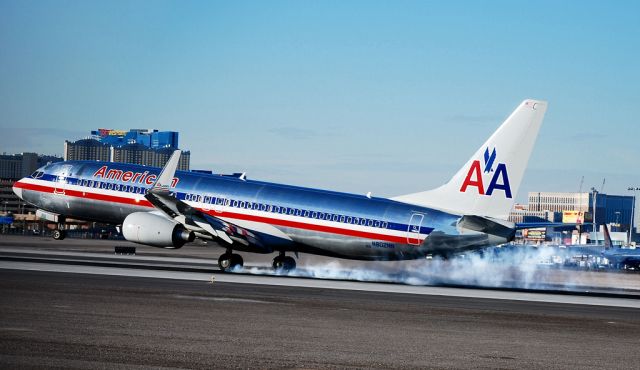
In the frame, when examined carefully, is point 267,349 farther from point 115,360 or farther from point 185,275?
point 185,275

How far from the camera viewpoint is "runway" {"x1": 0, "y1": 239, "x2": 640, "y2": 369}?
24.3 metres

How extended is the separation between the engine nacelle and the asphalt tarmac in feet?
45.9

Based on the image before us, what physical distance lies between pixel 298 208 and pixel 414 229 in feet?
27.3

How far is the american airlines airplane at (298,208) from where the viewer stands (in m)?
55.4

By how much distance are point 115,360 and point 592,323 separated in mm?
20903

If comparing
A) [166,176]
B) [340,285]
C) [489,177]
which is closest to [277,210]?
[166,176]

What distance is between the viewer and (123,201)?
6625cm

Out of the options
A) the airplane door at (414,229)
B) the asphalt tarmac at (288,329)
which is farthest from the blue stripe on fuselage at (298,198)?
the asphalt tarmac at (288,329)

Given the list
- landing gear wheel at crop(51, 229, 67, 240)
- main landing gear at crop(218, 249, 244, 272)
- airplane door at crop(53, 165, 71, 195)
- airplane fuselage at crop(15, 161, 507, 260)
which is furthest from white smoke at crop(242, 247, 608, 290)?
landing gear wheel at crop(51, 229, 67, 240)

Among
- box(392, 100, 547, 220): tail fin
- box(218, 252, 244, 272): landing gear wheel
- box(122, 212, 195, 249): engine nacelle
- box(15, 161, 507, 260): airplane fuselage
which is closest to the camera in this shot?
box(392, 100, 547, 220): tail fin

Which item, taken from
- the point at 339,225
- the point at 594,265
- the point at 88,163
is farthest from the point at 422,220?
the point at 594,265

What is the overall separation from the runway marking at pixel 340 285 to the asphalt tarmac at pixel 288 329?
9.49 feet

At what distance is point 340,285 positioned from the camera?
53375 millimetres

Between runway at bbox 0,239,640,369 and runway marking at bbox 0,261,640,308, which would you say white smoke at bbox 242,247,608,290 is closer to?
runway marking at bbox 0,261,640,308
